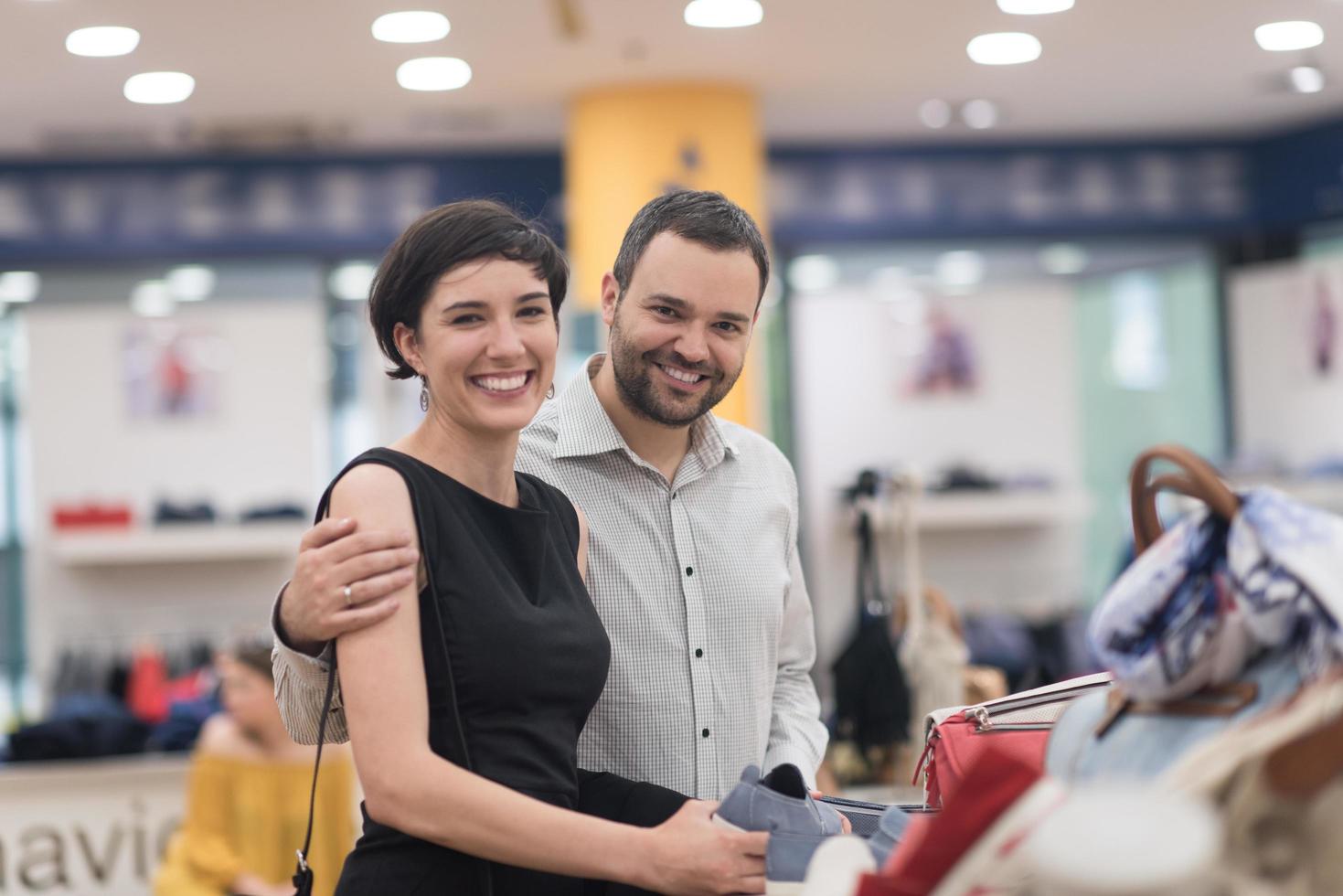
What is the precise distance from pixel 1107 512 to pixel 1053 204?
67.5 inches

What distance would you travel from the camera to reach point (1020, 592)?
8.00 metres

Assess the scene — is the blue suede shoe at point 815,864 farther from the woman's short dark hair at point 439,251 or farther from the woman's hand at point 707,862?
the woman's short dark hair at point 439,251

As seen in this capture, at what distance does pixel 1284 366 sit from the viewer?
8.22 m

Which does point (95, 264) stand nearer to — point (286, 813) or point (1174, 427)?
point (286, 813)

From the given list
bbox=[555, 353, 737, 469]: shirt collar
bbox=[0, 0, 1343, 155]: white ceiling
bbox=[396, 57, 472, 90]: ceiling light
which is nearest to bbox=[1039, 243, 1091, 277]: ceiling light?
bbox=[0, 0, 1343, 155]: white ceiling

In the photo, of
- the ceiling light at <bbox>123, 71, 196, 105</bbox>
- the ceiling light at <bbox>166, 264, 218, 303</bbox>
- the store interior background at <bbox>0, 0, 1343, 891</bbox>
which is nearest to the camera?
the ceiling light at <bbox>123, 71, 196, 105</bbox>

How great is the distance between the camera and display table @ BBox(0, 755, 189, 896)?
480 cm

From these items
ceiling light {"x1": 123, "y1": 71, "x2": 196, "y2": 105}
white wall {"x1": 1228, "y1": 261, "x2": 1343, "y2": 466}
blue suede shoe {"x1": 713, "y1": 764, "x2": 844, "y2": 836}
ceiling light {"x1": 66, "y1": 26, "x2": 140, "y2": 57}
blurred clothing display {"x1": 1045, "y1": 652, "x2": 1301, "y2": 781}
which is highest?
ceiling light {"x1": 123, "y1": 71, "x2": 196, "y2": 105}

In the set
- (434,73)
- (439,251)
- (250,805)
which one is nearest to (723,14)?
(434,73)

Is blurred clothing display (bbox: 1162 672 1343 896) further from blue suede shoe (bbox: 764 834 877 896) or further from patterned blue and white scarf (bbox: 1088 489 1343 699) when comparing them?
blue suede shoe (bbox: 764 834 877 896)

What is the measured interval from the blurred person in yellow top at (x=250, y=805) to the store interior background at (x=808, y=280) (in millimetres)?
2297

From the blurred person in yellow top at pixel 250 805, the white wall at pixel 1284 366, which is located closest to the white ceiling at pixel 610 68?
the white wall at pixel 1284 366

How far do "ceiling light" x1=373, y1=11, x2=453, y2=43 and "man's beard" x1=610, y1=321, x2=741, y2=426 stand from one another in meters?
3.71

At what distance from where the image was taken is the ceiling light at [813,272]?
811 cm
